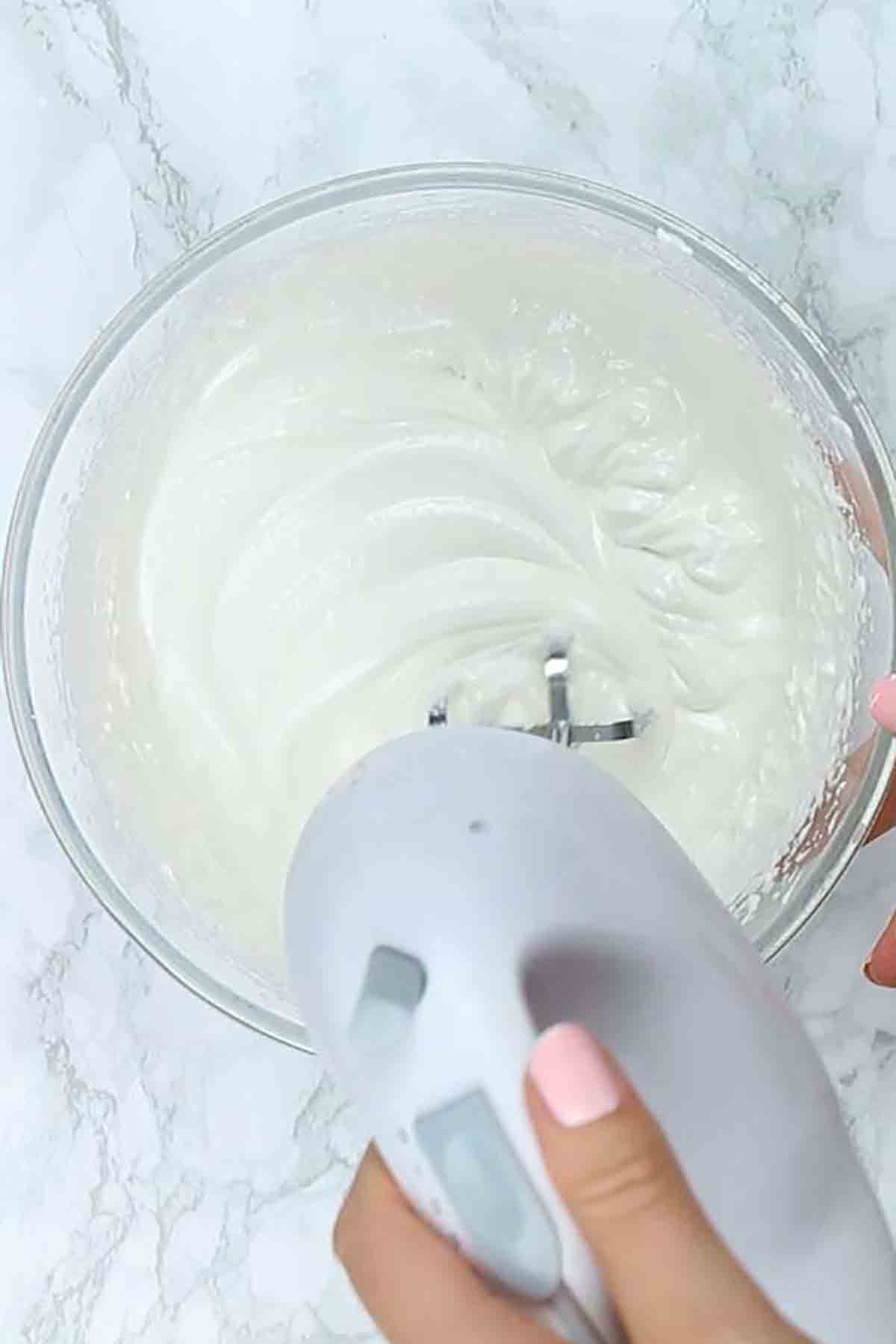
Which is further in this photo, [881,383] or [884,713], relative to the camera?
[881,383]

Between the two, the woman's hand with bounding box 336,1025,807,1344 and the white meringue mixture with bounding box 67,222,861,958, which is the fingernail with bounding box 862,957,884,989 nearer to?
the white meringue mixture with bounding box 67,222,861,958

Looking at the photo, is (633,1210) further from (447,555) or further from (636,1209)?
(447,555)

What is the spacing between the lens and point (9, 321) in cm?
74

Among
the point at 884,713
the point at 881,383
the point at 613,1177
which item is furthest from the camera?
the point at 881,383

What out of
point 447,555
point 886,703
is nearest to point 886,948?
point 886,703

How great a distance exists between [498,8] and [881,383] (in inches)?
9.8

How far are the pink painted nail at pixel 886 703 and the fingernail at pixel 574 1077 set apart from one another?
28cm

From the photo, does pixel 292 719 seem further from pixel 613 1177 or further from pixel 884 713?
pixel 613 1177

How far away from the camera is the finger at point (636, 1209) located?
14.8 inches

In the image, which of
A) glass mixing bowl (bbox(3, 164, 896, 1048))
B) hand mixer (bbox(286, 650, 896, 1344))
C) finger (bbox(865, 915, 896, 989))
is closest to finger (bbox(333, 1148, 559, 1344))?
hand mixer (bbox(286, 650, 896, 1344))

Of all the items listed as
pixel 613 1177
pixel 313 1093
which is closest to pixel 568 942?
pixel 613 1177

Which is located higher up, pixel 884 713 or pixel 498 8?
pixel 498 8

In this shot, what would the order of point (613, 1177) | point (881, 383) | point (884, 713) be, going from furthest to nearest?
point (881, 383) → point (884, 713) → point (613, 1177)

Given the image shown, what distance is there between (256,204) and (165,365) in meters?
0.10
